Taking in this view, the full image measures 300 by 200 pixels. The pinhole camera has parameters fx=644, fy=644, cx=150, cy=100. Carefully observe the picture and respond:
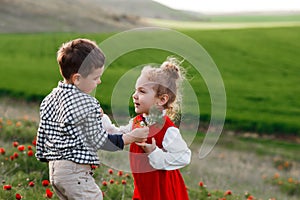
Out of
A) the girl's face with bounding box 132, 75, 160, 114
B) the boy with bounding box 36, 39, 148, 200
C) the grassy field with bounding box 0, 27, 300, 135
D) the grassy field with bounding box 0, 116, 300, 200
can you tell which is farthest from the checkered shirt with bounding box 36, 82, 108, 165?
the grassy field with bounding box 0, 27, 300, 135

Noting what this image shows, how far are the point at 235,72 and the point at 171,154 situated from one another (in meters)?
23.4

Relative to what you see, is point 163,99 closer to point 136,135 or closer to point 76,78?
point 136,135

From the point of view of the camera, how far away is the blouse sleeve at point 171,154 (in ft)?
16.8

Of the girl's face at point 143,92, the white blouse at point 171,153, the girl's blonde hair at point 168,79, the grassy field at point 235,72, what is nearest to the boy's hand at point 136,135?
the white blouse at point 171,153

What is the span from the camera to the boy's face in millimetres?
4707

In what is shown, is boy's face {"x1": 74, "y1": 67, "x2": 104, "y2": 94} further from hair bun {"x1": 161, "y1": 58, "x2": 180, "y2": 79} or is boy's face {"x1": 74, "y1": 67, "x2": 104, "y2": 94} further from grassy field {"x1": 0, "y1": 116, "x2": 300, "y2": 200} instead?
grassy field {"x1": 0, "y1": 116, "x2": 300, "y2": 200}

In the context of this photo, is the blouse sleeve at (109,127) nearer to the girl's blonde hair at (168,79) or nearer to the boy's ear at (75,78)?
the girl's blonde hair at (168,79)

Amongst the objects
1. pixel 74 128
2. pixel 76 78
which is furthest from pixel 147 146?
pixel 76 78

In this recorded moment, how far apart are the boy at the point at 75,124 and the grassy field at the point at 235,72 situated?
23.4ft

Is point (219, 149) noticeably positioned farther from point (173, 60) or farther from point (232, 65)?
point (232, 65)

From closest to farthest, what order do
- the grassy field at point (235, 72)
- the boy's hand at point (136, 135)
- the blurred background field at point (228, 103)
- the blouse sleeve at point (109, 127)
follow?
the boy's hand at point (136, 135) < the blouse sleeve at point (109, 127) < the blurred background field at point (228, 103) < the grassy field at point (235, 72)

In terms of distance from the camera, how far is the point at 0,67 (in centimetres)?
2400

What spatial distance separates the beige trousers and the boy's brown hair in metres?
0.67

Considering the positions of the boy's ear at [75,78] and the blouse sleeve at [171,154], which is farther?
the blouse sleeve at [171,154]
